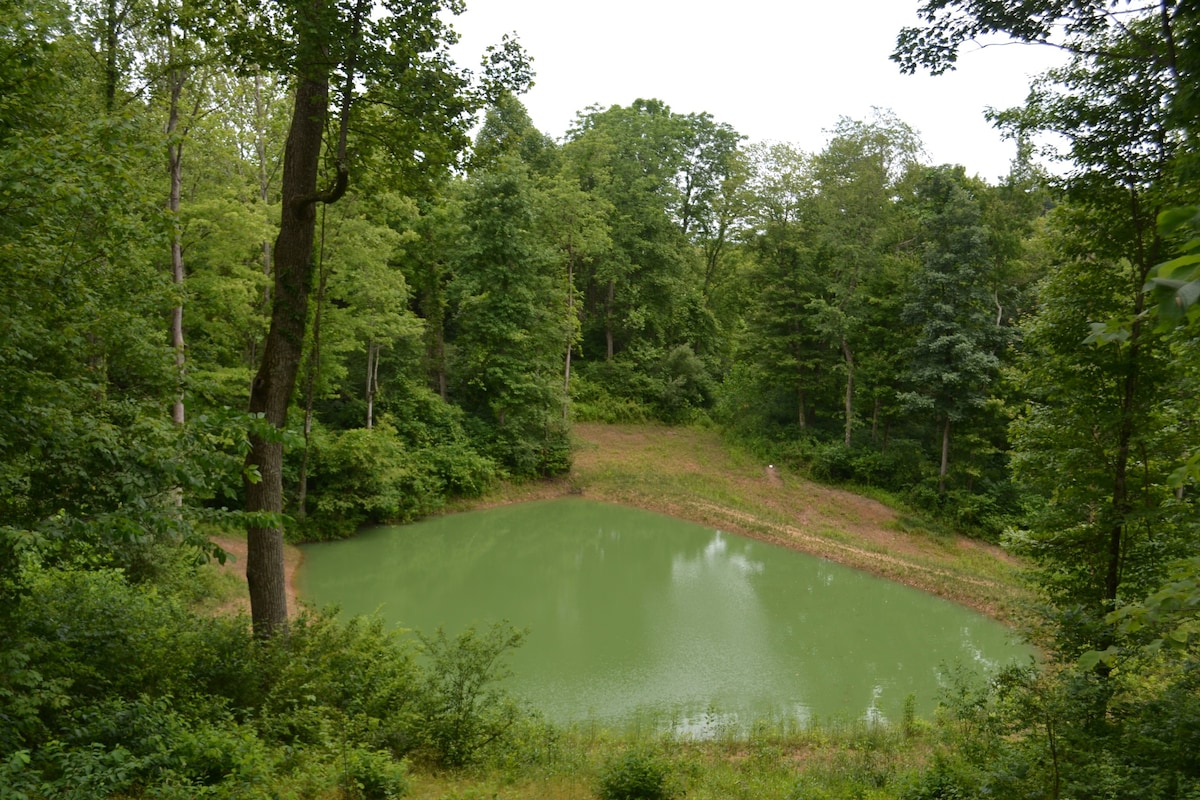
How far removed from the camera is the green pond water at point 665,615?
406 inches

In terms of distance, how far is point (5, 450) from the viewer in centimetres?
425

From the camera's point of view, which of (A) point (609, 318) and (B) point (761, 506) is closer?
(B) point (761, 506)

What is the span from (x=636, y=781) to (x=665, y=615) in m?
7.60

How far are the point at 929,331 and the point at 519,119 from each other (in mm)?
18152

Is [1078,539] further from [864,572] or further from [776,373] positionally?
[776,373]

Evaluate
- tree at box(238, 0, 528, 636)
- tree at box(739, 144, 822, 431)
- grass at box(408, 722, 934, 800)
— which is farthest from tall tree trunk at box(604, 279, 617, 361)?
tree at box(238, 0, 528, 636)

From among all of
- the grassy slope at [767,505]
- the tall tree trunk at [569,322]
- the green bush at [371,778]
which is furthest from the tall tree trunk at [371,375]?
the green bush at [371,778]

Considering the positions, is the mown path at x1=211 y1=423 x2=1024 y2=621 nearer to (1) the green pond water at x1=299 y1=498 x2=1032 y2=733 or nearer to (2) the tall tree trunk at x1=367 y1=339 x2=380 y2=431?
(1) the green pond water at x1=299 y1=498 x2=1032 y2=733

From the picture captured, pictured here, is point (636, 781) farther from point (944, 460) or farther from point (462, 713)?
point (944, 460)

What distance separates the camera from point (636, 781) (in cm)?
602

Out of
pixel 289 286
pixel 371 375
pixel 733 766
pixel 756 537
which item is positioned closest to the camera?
pixel 289 286

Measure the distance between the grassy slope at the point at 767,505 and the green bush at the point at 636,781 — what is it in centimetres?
1056

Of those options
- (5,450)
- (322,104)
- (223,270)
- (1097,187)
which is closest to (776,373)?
(223,270)

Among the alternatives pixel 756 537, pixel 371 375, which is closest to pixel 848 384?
pixel 756 537
